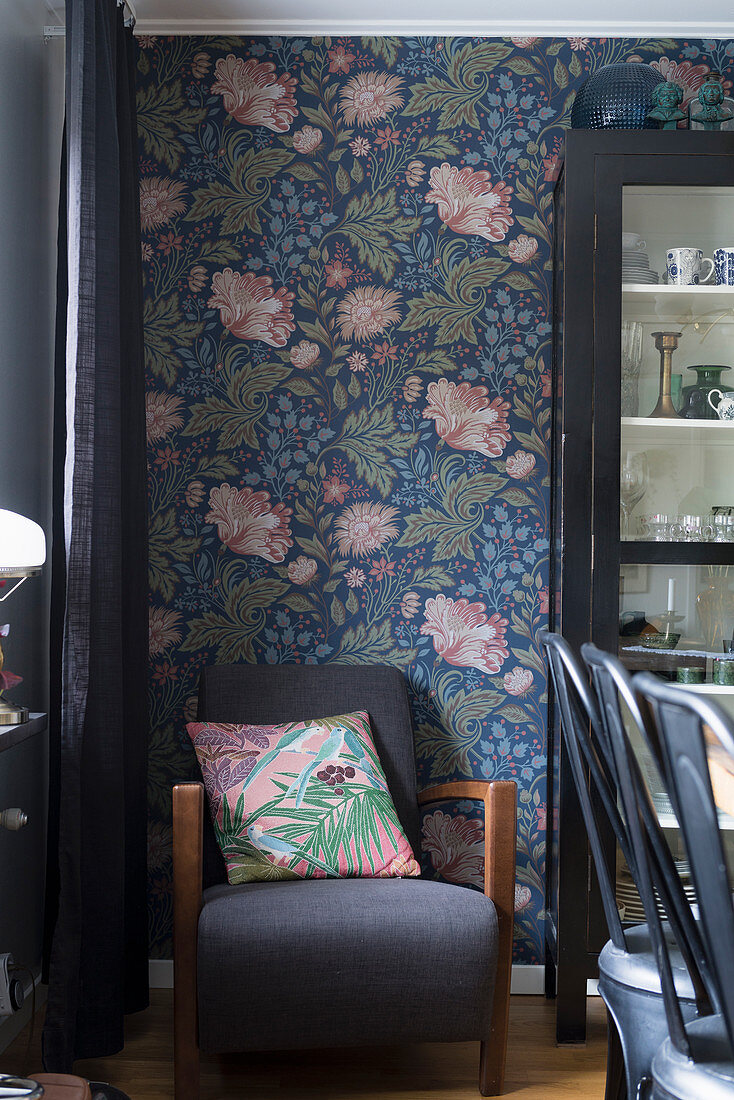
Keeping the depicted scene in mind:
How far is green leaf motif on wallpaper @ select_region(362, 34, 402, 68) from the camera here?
8.45 ft

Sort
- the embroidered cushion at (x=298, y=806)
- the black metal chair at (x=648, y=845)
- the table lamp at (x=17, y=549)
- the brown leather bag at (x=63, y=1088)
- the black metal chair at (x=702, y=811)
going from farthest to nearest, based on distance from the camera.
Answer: the embroidered cushion at (x=298, y=806) → the table lamp at (x=17, y=549) → the brown leather bag at (x=63, y=1088) → the black metal chair at (x=648, y=845) → the black metal chair at (x=702, y=811)

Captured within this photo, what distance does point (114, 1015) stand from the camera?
193 cm

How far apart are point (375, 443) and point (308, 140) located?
0.87 meters

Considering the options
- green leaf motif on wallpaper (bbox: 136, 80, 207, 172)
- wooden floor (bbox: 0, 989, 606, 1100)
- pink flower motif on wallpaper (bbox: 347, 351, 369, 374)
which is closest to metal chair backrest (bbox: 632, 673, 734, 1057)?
wooden floor (bbox: 0, 989, 606, 1100)

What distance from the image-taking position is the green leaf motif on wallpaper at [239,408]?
2.57 m

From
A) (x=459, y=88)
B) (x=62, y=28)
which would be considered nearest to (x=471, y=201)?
(x=459, y=88)

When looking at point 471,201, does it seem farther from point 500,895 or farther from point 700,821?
point 700,821

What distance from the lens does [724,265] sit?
2.21 metres

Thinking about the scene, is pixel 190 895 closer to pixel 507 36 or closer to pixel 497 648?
pixel 497 648

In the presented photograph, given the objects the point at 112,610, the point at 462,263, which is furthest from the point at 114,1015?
the point at 462,263

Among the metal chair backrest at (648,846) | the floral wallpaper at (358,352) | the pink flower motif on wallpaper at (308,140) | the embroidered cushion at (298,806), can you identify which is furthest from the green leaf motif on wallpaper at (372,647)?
the metal chair backrest at (648,846)

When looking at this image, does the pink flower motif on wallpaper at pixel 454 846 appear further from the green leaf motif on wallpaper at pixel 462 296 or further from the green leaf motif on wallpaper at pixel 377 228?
the green leaf motif on wallpaper at pixel 377 228

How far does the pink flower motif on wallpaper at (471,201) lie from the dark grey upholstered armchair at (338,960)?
60.1 inches

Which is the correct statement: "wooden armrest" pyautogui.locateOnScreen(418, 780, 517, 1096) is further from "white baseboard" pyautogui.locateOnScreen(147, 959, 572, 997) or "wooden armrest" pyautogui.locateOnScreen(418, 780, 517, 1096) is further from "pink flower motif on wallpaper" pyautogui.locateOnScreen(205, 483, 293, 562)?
"pink flower motif on wallpaper" pyautogui.locateOnScreen(205, 483, 293, 562)
